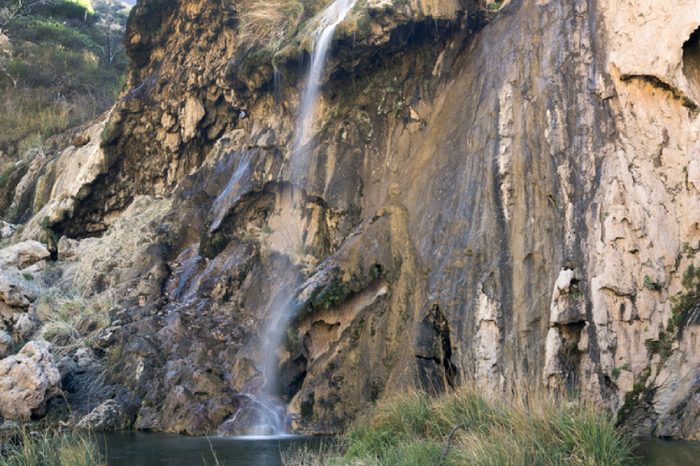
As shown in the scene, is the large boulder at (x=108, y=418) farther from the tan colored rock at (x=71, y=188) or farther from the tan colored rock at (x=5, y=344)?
the tan colored rock at (x=71, y=188)

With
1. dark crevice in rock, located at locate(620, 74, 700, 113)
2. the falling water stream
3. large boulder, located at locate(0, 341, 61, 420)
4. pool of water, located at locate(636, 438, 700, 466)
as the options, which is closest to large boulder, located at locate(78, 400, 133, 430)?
large boulder, located at locate(0, 341, 61, 420)

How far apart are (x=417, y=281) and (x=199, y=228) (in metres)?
7.89

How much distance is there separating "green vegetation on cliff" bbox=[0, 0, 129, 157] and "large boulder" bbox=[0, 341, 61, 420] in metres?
17.1

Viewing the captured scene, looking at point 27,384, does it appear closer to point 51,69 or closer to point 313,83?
point 313,83

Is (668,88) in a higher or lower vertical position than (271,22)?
lower

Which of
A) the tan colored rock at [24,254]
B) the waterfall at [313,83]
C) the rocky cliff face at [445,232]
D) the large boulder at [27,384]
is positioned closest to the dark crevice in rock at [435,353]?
the rocky cliff face at [445,232]

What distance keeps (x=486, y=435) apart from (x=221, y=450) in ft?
14.1

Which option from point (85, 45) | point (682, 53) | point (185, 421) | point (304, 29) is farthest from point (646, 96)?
point (85, 45)

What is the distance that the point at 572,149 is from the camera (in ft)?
37.2

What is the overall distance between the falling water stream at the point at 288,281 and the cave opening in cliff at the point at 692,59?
630 cm

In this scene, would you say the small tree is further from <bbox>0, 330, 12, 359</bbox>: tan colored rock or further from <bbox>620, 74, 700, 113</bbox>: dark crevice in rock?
<bbox>620, 74, 700, 113</bbox>: dark crevice in rock

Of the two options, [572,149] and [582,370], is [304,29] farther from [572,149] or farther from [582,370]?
[582,370]

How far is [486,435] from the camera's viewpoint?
698 cm

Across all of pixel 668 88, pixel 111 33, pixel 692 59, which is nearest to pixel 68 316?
pixel 668 88
